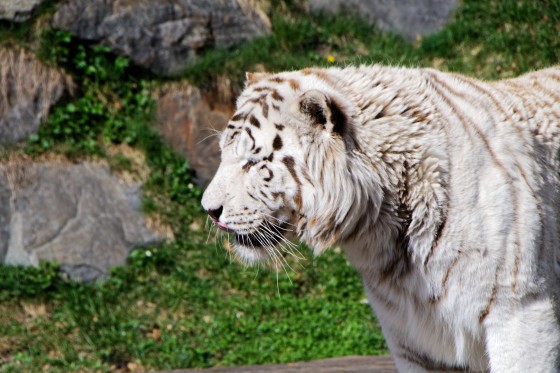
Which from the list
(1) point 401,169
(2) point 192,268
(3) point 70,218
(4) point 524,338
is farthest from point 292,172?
(3) point 70,218

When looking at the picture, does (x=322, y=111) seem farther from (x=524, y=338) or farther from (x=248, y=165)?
(x=524, y=338)

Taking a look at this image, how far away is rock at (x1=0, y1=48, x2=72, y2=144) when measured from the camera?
6.75 meters

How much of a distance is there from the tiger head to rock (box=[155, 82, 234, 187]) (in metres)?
3.49

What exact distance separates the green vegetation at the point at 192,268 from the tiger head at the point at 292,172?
179 cm

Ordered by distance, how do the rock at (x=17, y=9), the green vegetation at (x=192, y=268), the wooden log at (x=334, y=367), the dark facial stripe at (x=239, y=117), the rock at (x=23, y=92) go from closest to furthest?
the dark facial stripe at (x=239, y=117)
the wooden log at (x=334, y=367)
the green vegetation at (x=192, y=268)
the rock at (x=23, y=92)
the rock at (x=17, y=9)

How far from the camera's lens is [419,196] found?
9.98ft

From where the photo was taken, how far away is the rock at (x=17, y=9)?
272 inches

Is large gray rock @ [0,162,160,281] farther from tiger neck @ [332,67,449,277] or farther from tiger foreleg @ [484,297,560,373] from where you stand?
tiger foreleg @ [484,297,560,373]

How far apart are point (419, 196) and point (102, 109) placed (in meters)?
4.45

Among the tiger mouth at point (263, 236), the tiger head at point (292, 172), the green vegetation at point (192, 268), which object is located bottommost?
the green vegetation at point (192, 268)

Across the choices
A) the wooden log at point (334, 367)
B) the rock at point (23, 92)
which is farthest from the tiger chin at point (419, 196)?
the rock at point (23, 92)

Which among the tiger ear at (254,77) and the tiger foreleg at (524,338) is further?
the tiger ear at (254,77)

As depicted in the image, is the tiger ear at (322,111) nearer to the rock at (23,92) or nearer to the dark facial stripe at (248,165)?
the dark facial stripe at (248,165)

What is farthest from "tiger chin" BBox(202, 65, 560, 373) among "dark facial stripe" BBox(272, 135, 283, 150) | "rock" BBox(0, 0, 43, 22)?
"rock" BBox(0, 0, 43, 22)
